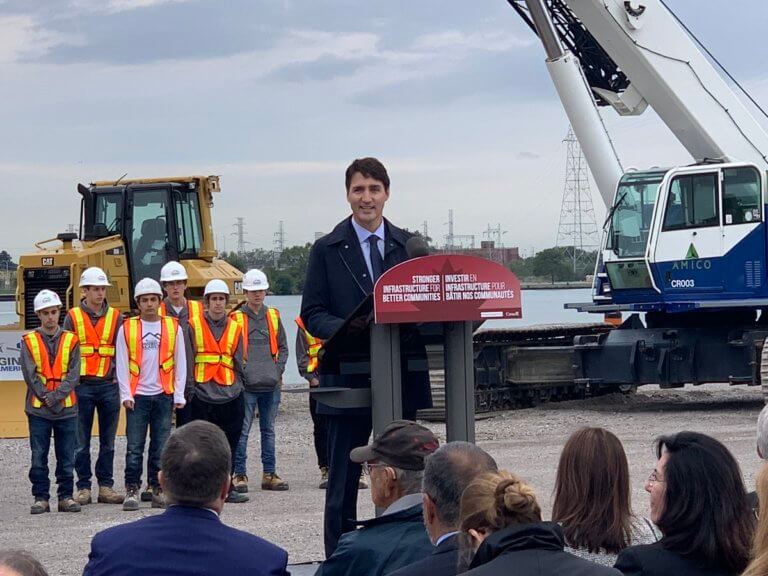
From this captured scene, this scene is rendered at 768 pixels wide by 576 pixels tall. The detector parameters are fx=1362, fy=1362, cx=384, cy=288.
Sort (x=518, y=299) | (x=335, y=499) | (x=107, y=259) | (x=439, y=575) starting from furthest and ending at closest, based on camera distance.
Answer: (x=107, y=259) < (x=335, y=499) < (x=518, y=299) < (x=439, y=575)

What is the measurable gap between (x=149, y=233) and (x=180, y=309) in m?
7.95

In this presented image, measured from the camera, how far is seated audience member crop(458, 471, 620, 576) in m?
3.65

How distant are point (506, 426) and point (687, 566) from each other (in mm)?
13478

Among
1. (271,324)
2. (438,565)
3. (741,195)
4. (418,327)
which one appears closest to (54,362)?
(271,324)

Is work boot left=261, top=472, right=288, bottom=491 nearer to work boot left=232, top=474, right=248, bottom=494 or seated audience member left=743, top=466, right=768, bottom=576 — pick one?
work boot left=232, top=474, right=248, bottom=494

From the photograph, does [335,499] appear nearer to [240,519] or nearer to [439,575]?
[439,575]

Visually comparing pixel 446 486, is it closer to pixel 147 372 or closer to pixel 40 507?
pixel 147 372

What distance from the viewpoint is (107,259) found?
1909 cm

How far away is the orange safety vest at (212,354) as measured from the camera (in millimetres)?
11359

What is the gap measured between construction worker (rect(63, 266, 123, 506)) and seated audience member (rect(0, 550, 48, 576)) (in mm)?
8320

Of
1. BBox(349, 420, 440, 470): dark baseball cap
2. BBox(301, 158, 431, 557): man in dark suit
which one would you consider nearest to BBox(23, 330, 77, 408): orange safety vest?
BBox(301, 158, 431, 557): man in dark suit

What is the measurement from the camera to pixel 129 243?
1948 cm

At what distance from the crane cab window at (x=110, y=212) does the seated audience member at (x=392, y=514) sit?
1500 cm

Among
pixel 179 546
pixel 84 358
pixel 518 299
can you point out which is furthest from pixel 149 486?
pixel 179 546
